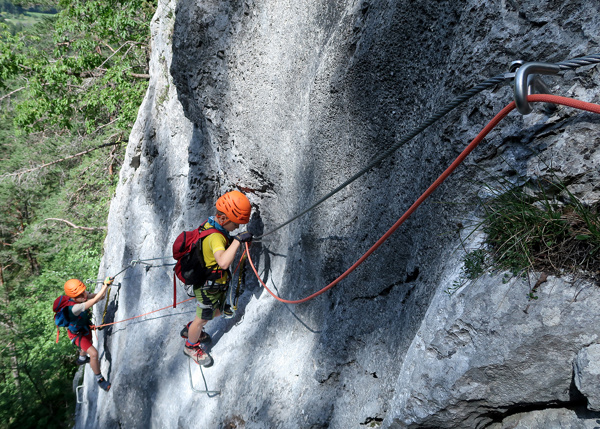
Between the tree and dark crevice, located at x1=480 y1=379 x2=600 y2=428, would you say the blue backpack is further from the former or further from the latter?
dark crevice, located at x1=480 y1=379 x2=600 y2=428

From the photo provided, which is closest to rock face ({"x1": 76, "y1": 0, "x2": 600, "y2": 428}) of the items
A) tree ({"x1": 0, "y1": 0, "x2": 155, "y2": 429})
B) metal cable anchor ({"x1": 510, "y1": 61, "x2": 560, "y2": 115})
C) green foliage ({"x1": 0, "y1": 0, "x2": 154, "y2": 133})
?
metal cable anchor ({"x1": 510, "y1": 61, "x2": 560, "y2": 115})

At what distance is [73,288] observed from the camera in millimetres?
6020

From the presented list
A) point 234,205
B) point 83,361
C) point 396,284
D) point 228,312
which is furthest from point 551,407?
point 83,361

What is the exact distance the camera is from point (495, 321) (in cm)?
188

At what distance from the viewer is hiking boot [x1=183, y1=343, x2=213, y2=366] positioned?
194 inches

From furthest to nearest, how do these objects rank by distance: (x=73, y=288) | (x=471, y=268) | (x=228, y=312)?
(x=73, y=288), (x=228, y=312), (x=471, y=268)

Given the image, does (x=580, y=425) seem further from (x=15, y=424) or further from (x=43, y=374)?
(x=43, y=374)

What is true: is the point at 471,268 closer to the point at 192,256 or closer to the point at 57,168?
the point at 192,256

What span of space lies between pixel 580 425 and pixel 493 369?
0.37 metres

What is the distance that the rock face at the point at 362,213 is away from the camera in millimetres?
1869

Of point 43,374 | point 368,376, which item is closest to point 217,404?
point 368,376

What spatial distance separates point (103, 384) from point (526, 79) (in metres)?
7.20

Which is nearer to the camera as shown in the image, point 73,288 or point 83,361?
point 73,288

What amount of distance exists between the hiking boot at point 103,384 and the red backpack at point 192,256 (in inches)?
135
